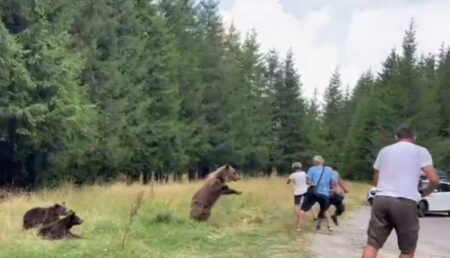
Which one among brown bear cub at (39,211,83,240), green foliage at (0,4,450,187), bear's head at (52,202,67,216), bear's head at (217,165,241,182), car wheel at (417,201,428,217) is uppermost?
green foliage at (0,4,450,187)

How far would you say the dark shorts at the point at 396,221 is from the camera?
7.46 meters

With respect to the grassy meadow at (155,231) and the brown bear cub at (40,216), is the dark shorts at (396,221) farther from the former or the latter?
the brown bear cub at (40,216)

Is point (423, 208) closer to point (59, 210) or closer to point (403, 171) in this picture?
point (59, 210)

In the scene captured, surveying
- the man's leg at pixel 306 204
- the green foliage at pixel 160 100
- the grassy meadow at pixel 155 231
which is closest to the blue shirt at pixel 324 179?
the man's leg at pixel 306 204

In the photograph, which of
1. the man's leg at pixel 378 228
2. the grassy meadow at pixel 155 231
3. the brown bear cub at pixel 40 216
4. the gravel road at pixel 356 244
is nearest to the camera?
the man's leg at pixel 378 228

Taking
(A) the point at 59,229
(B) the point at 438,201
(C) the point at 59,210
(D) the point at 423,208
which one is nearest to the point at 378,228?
(A) the point at 59,229

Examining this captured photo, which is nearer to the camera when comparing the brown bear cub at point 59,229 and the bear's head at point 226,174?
the brown bear cub at point 59,229

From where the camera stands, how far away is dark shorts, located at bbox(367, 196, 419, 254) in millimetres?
7461

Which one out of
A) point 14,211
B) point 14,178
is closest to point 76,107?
point 14,178

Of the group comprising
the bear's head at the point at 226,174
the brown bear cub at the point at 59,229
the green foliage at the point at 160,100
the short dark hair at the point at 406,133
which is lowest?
the brown bear cub at the point at 59,229

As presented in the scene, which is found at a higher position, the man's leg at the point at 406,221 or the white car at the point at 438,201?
the man's leg at the point at 406,221

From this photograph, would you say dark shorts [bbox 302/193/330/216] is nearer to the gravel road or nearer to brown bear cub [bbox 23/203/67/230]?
the gravel road

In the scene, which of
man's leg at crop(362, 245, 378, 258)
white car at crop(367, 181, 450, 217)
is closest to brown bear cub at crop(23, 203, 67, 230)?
man's leg at crop(362, 245, 378, 258)

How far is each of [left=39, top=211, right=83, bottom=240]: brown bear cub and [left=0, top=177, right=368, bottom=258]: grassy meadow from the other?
253mm
